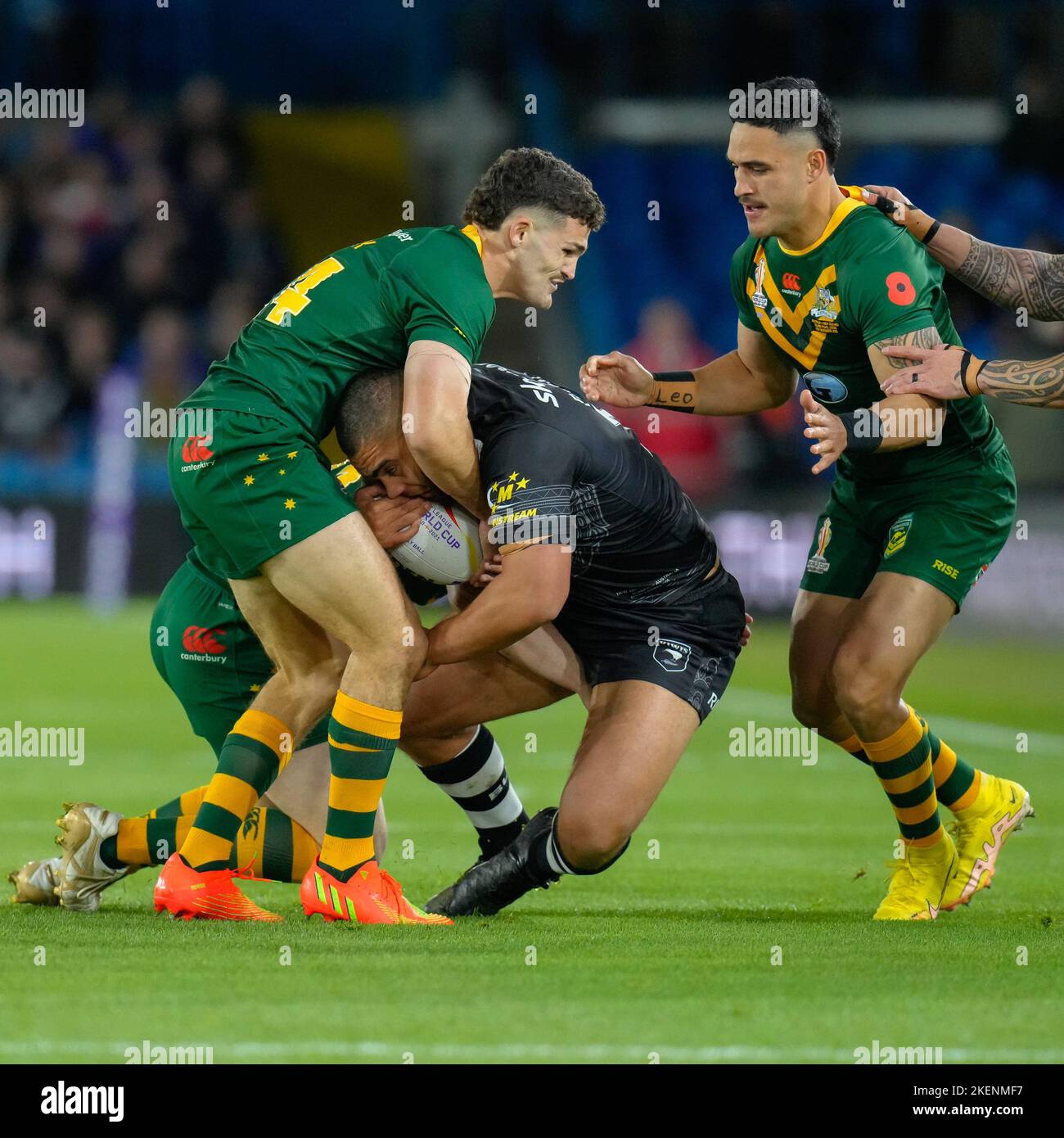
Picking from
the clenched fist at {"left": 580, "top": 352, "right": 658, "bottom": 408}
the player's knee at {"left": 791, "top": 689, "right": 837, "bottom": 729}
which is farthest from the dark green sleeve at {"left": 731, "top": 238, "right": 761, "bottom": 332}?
the player's knee at {"left": 791, "top": 689, "right": 837, "bottom": 729}

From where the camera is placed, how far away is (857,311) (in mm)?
6086

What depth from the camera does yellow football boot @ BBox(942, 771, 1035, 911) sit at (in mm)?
6289

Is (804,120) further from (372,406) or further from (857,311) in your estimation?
(372,406)

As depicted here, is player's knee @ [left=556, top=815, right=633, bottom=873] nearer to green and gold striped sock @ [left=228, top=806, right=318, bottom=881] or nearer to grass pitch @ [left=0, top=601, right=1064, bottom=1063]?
grass pitch @ [left=0, top=601, right=1064, bottom=1063]

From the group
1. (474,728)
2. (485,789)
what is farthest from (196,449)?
(485,789)

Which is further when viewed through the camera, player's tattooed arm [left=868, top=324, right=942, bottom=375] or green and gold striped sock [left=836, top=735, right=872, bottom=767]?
green and gold striped sock [left=836, top=735, right=872, bottom=767]

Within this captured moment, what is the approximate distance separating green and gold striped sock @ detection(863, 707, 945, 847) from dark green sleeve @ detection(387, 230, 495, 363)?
1896mm

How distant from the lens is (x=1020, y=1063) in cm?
383

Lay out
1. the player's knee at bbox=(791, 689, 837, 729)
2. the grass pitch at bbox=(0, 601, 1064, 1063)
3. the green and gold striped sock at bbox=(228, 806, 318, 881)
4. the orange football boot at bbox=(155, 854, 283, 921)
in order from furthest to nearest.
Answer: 1. the player's knee at bbox=(791, 689, 837, 729)
2. the green and gold striped sock at bbox=(228, 806, 318, 881)
3. the orange football boot at bbox=(155, 854, 283, 921)
4. the grass pitch at bbox=(0, 601, 1064, 1063)

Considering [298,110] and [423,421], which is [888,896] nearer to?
[423,421]

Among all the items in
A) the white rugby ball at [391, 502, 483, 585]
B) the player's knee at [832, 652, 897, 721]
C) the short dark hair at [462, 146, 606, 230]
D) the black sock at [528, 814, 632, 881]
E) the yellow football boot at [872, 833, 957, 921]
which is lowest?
the yellow football boot at [872, 833, 957, 921]

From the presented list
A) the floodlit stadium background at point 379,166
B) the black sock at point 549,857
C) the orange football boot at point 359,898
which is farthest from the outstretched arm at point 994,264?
the floodlit stadium background at point 379,166

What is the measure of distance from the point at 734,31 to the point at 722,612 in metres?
16.8

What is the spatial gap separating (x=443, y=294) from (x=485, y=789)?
5.69 ft
